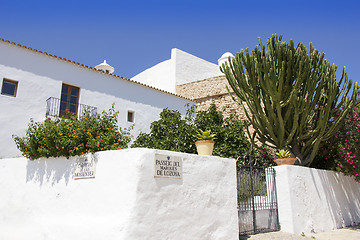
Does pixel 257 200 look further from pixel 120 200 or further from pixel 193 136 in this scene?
pixel 120 200

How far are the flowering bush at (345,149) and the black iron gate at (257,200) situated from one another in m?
2.93

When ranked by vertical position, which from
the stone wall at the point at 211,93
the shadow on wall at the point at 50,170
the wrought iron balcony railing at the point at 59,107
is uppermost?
the stone wall at the point at 211,93

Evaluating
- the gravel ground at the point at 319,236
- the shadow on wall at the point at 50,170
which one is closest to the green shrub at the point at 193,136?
the gravel ground at the point at 319,236

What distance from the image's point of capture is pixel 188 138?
35.6 ft

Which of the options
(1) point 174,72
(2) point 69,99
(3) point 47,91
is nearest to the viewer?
(3) point 47,91

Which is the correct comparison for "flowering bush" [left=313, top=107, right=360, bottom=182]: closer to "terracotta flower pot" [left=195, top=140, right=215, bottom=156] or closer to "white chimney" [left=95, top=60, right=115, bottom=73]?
"terracotta flower pot" [left=195, top=140, right=215, bottom=156]

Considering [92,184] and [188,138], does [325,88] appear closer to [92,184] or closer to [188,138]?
[188,138]

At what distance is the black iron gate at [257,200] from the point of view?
24.7ft

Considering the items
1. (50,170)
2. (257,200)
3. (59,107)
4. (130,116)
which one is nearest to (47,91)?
(59,107)

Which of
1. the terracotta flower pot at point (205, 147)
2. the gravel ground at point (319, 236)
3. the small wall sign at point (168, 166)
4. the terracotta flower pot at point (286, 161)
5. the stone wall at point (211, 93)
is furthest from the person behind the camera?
the stone wall at point (211, 93)

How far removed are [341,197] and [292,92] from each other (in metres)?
3.93

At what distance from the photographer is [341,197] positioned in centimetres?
977

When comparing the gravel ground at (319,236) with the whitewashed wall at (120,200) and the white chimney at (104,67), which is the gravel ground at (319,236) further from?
the white chimney at (104,67)

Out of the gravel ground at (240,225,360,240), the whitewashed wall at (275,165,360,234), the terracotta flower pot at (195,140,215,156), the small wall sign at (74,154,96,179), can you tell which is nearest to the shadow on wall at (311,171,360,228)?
the whitewashed wall at (275,165,360,234)
